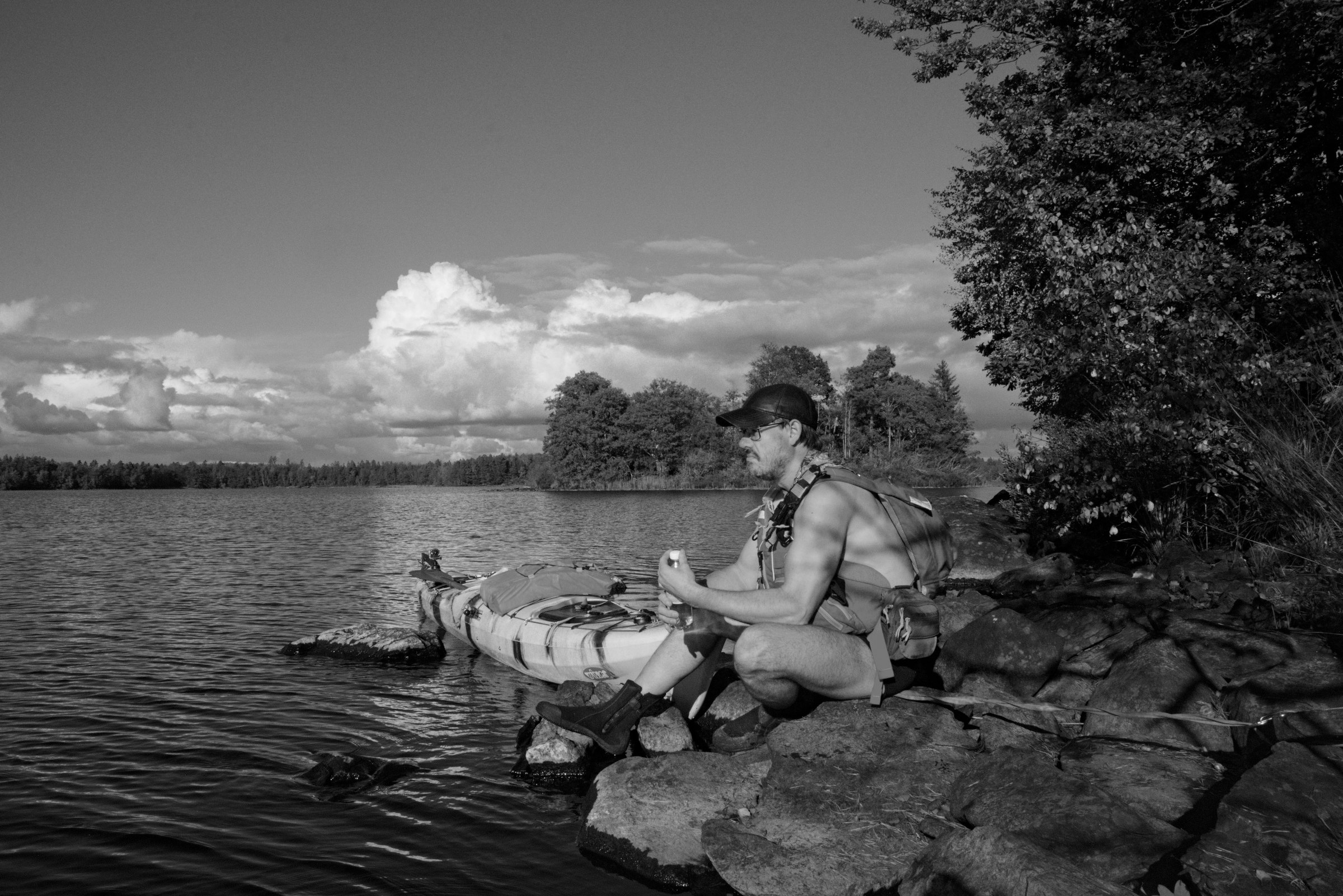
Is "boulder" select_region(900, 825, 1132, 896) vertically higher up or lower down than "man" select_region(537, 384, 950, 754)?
lower down

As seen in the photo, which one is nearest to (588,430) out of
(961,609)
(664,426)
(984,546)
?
(664,426)

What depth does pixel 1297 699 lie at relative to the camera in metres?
5.59

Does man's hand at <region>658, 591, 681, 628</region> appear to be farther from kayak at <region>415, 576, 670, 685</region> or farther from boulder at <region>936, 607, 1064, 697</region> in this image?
kayak at <region>415, 576, 670, 685</region>

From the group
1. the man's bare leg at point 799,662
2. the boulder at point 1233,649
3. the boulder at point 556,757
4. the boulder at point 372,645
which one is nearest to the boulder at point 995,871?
the man's bare leg at point 799,662

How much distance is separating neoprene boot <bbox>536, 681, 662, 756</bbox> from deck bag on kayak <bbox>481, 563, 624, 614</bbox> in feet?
19.6

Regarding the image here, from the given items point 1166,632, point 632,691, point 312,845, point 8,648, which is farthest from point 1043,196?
point 8,648

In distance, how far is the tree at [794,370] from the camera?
9306cm

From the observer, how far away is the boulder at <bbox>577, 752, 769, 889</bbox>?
220 inches

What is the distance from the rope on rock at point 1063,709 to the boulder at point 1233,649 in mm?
508

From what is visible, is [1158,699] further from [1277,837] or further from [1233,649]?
[1277,837]

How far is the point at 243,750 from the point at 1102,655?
25.9 ft

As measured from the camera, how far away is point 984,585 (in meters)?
17.0

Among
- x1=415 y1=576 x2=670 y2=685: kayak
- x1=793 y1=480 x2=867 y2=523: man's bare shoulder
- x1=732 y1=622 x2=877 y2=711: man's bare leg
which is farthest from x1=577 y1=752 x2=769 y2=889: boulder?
x1=415 y1=576 x2=670 y2=685: kayak

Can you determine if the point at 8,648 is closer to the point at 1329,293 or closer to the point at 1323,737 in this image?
the point at 1323,737
